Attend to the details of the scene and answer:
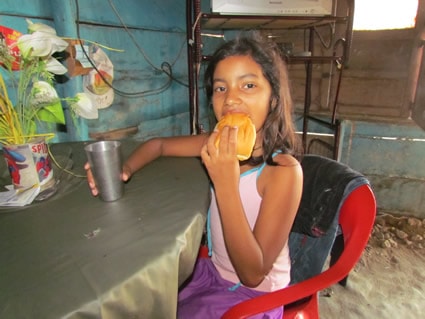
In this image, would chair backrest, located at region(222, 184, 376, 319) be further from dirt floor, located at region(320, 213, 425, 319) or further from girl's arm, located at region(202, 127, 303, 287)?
dirt floor, located at region(320, 213, 425, 319)

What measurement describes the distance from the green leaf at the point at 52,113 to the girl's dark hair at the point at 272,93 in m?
0.62

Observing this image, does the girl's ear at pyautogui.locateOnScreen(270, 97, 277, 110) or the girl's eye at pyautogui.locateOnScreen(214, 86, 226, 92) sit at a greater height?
the girl's eye at pyautogui.locateOnScreen(214, 86, 226, 92)

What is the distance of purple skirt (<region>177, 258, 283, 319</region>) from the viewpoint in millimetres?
944

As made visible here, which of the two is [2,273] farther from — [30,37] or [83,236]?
[30,37]

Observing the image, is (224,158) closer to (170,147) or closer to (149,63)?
(170,147)

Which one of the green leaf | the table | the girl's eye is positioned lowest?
the table

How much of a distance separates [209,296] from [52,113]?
2.72 feet

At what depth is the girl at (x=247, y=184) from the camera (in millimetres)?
875

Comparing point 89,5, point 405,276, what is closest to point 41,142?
point 89,5

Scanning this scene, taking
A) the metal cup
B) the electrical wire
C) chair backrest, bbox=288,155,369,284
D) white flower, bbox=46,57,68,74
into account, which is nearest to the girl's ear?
chair backrest, bbox=288,155,369,284

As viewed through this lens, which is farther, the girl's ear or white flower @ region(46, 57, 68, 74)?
the girl's ear

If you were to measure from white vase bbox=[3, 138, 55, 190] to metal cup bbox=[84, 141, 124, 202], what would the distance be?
18cm

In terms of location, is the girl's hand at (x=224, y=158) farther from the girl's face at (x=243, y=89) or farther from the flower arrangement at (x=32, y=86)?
the flower arrangement at (x=32, y=86)

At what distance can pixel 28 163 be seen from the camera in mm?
929
